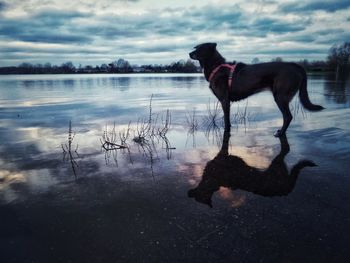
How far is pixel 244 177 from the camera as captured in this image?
3.93 meters

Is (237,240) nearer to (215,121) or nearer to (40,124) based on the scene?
(215,121)

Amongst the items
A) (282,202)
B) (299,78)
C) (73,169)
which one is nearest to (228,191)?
(282,202)

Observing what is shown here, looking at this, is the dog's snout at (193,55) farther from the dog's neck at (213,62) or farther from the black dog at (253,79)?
the dog's neck at (213,62)

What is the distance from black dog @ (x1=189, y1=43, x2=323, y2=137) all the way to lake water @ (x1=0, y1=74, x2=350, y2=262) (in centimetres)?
85

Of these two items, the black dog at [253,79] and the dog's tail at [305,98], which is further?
the dog's tail at [305,98]

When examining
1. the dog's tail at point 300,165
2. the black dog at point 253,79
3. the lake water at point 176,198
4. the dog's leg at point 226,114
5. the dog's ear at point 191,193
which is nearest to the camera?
the lake water at point 176,198

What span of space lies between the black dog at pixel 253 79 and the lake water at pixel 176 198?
2.77 feet

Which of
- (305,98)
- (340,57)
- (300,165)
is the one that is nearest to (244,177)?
(300,165)

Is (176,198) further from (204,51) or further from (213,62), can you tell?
(204,51)

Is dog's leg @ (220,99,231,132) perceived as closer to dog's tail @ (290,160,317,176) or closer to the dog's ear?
dog's tail @ (290,160,317,176)

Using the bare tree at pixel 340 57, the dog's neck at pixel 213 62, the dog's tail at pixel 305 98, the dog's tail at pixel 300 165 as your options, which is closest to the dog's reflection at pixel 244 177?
the dog's tail at pixel 300 165

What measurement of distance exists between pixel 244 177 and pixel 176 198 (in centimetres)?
114

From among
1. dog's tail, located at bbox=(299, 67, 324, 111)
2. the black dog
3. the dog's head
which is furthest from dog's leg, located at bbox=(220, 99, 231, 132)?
dog's tail, located at bbox=(299, 67, 324, 111)

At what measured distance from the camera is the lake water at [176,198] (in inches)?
93.7
